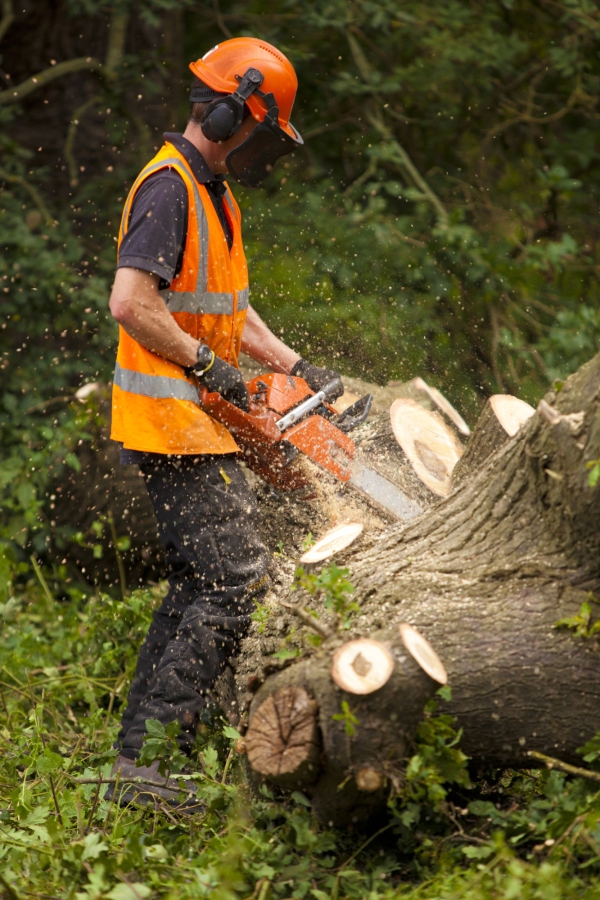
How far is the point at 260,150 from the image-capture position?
285 centimetres

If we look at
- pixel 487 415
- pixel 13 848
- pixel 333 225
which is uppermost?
pixel 487 415

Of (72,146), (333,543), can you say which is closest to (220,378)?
(333,543)

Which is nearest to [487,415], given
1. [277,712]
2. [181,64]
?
[277,712]

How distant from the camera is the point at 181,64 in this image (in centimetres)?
605

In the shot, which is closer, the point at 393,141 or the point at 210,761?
the point at 210,761

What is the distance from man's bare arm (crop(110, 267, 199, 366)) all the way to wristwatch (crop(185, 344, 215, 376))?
0.16 feet

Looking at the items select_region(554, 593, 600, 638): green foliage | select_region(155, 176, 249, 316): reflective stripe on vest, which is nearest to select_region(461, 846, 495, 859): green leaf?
select_region(554, 593, 600, 638): green foliage

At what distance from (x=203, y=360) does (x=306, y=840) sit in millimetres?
1459

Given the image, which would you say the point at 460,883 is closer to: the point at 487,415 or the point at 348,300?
the point at 487,415

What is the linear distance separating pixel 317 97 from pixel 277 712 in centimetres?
566

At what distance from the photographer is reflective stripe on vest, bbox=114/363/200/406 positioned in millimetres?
2750

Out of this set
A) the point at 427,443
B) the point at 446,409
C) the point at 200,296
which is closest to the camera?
the point at 200,296

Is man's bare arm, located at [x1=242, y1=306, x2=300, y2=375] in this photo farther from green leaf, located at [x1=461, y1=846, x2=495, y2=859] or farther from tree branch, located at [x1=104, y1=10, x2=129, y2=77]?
tree branch, located at [x1=104, y1=10, x2=129, y2=77]

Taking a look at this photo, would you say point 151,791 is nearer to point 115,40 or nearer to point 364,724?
point 364,724
